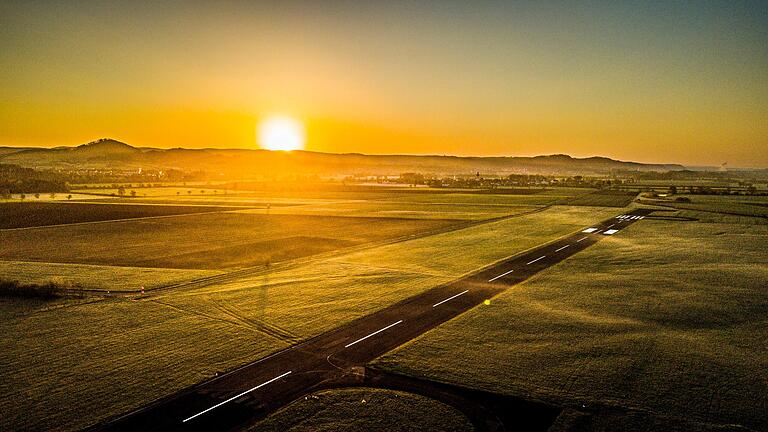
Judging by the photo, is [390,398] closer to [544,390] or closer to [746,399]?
[544,390]

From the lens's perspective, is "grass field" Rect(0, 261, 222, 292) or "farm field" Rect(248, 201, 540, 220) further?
"farm field" Rect(248, 201, 540, 220)

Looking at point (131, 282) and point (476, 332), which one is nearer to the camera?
point (476, 332)

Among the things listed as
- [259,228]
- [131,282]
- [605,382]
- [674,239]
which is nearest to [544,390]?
[605,382]

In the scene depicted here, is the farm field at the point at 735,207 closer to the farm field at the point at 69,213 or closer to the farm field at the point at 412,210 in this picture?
the farm field at the point at 412,210

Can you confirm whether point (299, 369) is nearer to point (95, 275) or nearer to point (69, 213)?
point (95, 275)

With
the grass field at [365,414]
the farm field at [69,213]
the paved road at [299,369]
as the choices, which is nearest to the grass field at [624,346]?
the paved road at [299,369]

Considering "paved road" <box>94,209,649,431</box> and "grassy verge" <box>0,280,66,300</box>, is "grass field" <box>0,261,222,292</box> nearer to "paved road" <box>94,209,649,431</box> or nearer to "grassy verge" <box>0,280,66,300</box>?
"grassy verge" <box>0,280,66,300</box>

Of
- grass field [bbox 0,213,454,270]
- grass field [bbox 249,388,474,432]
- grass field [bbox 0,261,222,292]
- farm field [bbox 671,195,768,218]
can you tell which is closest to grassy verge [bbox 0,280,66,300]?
grass field [bbox 0,261,222,292]

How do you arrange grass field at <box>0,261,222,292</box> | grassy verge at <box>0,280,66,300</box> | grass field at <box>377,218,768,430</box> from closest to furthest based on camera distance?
grass field at <box>377,218,768,430</box>, grassy verge at <box>0,280,66,300</box>, grass field at <box>0,261,222,292</box>
